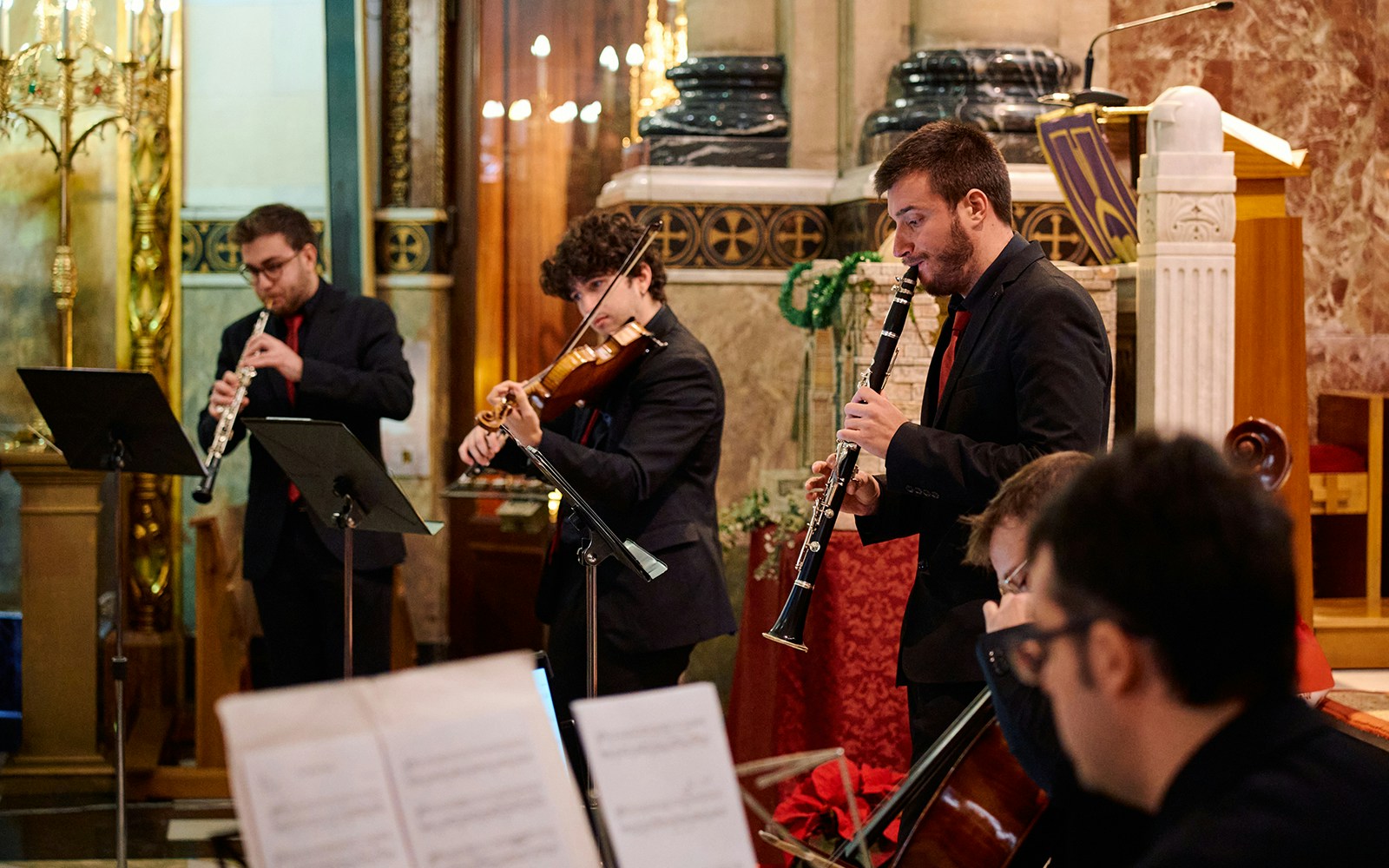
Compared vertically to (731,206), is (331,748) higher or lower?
lower

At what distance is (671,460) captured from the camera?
11.4ft

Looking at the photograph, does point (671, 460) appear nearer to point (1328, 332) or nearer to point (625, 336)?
point (625, 336)

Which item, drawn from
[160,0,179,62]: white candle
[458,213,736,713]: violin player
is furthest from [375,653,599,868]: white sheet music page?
[160,0,179,62]: white candle

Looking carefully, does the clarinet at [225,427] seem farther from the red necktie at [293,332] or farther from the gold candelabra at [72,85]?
the gold candelabra at [72,85]

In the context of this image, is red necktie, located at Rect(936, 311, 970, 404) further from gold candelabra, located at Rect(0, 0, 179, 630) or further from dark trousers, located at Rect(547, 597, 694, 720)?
gold candelabra, located at Rect(0, 0, 179, 630)

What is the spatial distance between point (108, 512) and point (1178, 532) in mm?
5104

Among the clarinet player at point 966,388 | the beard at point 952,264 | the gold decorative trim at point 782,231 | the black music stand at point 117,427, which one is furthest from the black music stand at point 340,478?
the gold decorative trim at point 782,231

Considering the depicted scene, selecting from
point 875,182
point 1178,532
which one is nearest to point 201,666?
point 875,182

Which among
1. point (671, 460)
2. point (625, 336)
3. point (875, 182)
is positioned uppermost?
point (875, 182)

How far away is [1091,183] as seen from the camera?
182 inches

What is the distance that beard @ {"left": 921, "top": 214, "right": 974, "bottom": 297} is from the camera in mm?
2748

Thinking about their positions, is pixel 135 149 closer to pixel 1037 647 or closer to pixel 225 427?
pixel 225 427

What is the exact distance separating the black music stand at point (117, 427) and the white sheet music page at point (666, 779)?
2917mm

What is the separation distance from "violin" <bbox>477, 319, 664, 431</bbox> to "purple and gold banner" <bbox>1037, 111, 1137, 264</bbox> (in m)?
1.72
